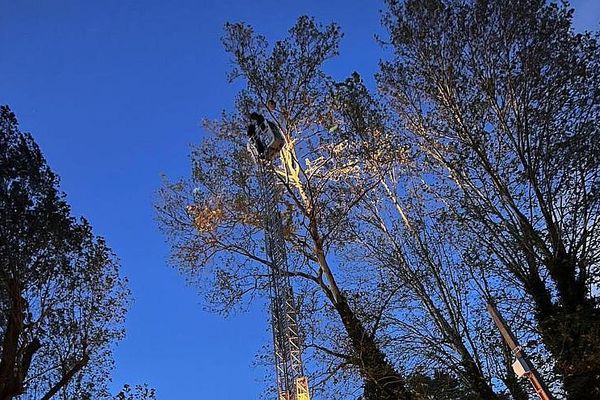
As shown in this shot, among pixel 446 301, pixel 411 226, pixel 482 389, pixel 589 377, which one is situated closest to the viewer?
pixel 589 377

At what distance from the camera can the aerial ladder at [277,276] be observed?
34.1ft

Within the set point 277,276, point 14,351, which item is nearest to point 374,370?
point 277,276

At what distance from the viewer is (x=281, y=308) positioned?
10.8m

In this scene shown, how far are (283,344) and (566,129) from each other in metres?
6.35

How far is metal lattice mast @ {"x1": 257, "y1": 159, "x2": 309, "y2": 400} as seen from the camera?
10.4 m

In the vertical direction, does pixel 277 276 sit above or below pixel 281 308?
above

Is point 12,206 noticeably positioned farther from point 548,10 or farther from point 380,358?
point 548,10

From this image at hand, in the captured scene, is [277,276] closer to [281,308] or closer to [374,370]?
[281,308]

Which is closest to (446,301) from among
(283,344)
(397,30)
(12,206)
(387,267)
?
(387,267)

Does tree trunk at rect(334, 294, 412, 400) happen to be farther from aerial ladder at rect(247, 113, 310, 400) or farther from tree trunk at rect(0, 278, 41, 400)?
tree trunk at rect(0, 278, 41, 400)

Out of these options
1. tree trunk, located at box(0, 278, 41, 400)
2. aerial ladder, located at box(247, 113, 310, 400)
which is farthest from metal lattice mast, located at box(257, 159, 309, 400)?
tree trunk, located at box(0, 278, 41, 400)

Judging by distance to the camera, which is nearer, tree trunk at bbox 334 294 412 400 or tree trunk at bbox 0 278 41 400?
tree trunk at bbox 334 294 412 400

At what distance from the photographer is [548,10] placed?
10812 mm

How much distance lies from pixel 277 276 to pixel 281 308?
2.36 ft
